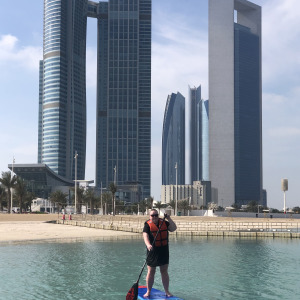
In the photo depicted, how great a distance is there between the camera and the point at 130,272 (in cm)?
2152

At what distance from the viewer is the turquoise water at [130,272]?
1667cm

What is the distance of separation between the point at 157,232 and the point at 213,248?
21710 millimetres

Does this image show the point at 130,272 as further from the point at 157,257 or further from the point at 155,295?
the point at 157,257

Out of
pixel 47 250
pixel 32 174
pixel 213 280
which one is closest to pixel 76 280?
pixel 213 280

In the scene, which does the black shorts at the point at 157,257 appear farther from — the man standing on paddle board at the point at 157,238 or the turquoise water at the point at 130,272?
the turquoise water at the point at 130,272

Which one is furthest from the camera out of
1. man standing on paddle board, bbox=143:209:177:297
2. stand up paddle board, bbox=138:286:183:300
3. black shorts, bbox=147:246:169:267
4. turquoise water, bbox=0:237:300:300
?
turquoise water, bbox=0:237:300:300

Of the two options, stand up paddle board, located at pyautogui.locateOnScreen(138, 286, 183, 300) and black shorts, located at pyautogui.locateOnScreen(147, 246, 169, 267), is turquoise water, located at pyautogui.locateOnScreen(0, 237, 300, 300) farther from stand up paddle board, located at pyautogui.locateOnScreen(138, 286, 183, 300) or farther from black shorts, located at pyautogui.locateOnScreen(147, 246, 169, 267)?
black shorts, located at pyautogui.locateOnScreen(147, 246, 169, 267)

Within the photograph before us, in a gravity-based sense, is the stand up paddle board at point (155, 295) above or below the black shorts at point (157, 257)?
below

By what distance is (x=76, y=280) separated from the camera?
19297mm

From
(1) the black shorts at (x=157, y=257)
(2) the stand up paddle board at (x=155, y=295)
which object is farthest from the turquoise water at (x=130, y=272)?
(1) the black shorts at (x=157, y=257)

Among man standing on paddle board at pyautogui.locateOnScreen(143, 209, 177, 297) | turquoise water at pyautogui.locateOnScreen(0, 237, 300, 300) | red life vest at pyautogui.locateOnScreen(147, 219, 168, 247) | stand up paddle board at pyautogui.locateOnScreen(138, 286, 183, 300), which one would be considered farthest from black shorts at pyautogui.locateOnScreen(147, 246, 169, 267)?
turquoise water at pyautogui.locateOnScreen(0, 237, 300, 300)

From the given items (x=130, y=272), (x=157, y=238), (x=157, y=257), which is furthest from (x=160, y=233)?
(x=130, y=272)

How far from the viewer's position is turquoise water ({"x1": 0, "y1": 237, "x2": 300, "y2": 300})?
16.7m

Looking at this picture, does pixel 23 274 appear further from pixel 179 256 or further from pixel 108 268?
pixel 179 256
